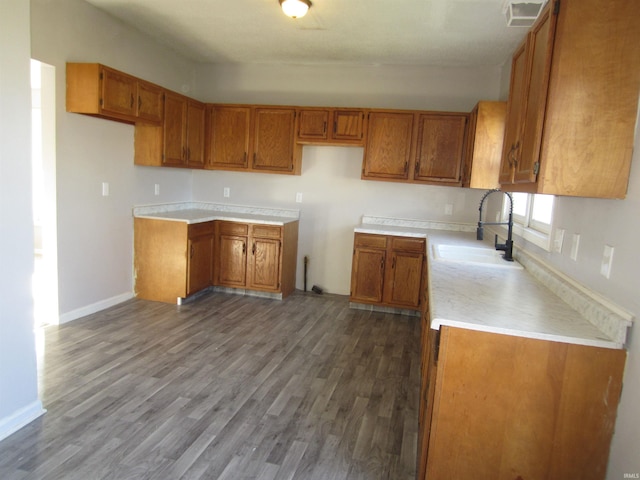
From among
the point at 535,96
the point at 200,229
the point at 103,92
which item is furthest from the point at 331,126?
the point at 535,96

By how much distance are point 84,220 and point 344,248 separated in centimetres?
273

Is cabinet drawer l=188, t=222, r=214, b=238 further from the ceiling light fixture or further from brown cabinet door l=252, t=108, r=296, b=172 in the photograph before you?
the ceiling light fixture

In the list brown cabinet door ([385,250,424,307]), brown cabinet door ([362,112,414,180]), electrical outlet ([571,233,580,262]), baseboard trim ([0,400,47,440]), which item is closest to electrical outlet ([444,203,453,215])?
brown cabinet door ([362,112,414,180])

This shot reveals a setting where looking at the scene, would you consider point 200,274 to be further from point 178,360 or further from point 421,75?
point 421,75

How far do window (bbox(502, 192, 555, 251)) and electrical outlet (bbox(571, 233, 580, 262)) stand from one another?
0.35 meters

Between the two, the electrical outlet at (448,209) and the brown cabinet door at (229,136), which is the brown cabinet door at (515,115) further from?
the brown cabinet door at (229,136)

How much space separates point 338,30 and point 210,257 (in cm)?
265

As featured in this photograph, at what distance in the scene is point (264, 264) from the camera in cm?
469

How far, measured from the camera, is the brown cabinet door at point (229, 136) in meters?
4.86

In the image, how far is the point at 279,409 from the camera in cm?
246

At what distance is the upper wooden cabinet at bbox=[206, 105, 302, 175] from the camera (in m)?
4.76

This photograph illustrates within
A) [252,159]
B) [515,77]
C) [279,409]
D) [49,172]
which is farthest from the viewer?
[252,159]

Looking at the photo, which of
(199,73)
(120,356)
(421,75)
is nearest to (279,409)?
(120,356)

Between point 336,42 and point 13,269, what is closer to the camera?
point 13,269
